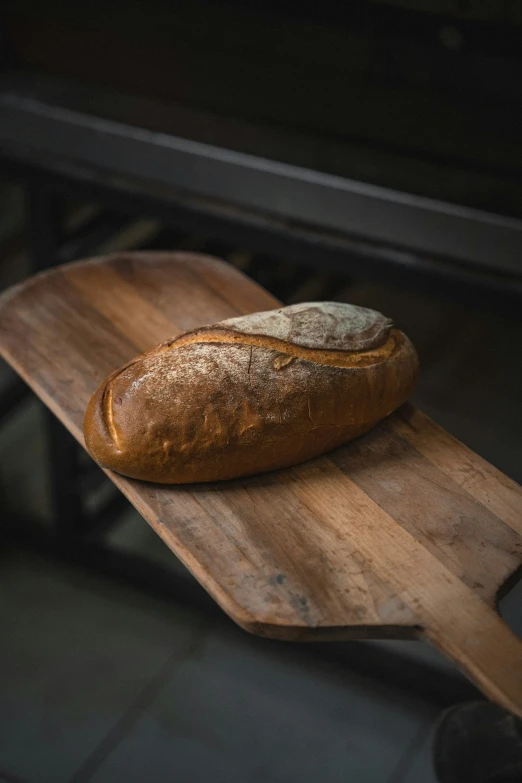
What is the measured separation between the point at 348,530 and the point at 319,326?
1.14ft

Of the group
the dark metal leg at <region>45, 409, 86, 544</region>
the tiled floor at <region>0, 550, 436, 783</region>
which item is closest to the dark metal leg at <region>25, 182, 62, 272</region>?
the dark metal leg at <region>45, 409, 86, 544</region>

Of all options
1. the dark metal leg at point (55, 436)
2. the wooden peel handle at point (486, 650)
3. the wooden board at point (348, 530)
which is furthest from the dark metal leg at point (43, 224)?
the wooden peel handle at point (486, 650)

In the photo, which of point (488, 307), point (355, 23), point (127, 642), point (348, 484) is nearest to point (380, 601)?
point (348, 484)

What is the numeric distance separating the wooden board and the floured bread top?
0.54 feet

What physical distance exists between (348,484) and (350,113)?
90cm

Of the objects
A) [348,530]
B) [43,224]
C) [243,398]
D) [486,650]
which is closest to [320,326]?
[243,398]

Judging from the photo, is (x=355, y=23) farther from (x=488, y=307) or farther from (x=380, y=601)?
(x=380, y=601)

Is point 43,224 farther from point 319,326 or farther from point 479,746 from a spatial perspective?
point 479,746

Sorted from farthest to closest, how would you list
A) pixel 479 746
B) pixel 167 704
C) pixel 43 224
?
pixel 167 704 → pixel 43 224 → pixel 479 746

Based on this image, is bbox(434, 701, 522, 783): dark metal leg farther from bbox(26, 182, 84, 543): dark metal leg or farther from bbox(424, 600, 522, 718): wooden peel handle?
bbox(26, 182, 84, 543): dark metal leg

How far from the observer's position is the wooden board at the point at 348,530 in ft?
3.36

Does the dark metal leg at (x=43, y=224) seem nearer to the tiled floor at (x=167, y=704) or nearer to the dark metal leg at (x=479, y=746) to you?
the tiled floor at (x=167, y=704)

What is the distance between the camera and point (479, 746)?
1.13 metres

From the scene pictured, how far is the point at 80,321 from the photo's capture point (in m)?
1.56
